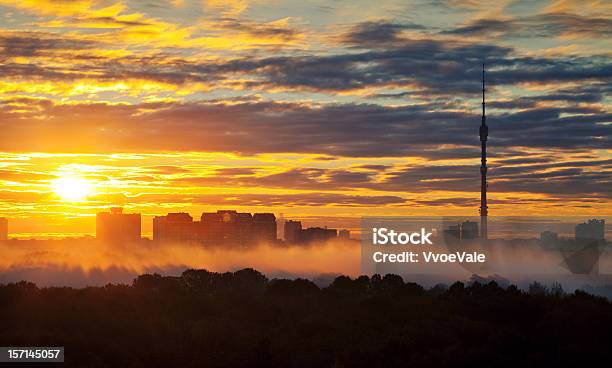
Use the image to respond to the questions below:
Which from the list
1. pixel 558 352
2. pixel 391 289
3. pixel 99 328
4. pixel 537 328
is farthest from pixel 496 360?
pixel 391 289

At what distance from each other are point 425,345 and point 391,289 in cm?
6336

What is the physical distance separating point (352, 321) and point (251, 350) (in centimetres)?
2027

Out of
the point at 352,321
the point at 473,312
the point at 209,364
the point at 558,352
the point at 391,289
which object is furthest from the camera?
the point at 391,289

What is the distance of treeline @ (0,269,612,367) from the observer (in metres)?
73.1

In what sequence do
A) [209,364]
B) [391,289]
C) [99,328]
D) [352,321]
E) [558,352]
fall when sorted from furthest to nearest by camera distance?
[391,289] < [352,321] < [99,328] < [558,352] < [209,364]

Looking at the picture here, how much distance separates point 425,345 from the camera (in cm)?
7762

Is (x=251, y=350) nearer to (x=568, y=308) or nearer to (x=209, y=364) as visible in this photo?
(x=209, y=364)

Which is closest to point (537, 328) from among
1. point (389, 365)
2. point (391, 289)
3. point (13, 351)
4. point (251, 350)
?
point (389, 365)

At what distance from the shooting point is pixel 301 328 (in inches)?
3396

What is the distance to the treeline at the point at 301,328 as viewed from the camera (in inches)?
2876

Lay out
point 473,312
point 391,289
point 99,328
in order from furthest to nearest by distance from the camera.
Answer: point 391,289, point 473,312, point 99,328

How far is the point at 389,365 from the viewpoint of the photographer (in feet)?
233

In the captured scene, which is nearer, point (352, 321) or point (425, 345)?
point (425, 345)

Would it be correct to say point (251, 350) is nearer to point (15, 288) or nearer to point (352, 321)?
point (352, 321)
